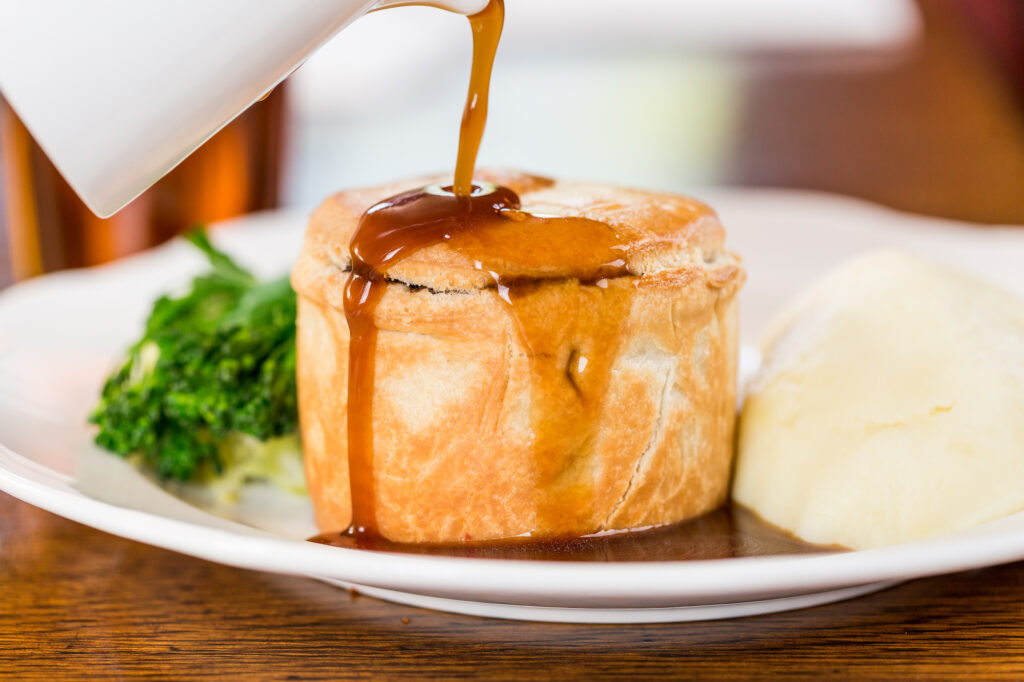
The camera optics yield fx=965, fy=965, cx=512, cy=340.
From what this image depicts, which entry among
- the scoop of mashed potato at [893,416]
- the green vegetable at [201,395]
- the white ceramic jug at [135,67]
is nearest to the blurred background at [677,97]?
the green vegetable at [201,395]

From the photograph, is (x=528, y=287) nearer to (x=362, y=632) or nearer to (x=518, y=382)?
(x=518, y=382)

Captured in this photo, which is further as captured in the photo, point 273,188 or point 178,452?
point 273,188

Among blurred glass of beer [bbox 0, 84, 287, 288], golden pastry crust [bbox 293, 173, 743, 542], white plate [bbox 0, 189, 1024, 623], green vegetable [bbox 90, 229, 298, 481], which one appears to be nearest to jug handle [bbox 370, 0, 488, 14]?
golden pastry crust [bbox 293, 173, 743, 542]

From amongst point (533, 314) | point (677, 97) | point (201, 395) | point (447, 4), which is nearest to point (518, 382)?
Answer: point (533, 314)

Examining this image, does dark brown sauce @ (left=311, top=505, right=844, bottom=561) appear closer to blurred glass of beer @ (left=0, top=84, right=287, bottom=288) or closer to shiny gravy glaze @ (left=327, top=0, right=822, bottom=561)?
shiny gravy glaze @ (left=327, top=0, right=822, bottom=561)

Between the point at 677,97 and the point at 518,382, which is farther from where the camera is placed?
the point at 677,97

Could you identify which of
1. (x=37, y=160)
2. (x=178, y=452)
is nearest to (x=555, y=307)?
(x=178, y=452)

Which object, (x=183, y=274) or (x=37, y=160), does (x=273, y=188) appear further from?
(x=183, y=274)
